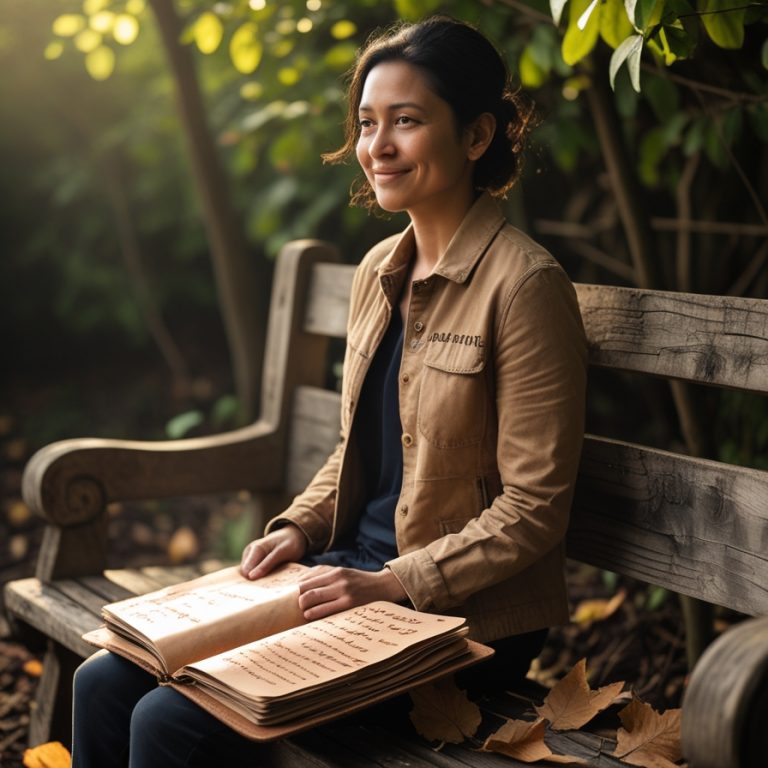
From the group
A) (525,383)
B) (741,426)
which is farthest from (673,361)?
(741,426)

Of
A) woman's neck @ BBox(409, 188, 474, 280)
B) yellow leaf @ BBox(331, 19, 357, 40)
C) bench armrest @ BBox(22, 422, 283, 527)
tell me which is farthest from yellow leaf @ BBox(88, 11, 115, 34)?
woman's neck @ BBox(409, 188, 474, 280)

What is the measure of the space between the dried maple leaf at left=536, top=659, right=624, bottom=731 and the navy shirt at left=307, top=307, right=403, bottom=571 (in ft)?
1.54

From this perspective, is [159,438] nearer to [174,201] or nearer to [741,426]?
[174,201]

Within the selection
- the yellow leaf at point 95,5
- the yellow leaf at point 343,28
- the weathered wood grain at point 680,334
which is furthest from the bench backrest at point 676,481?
the yellow leaf at point 95,5

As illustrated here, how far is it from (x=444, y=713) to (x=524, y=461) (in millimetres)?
477

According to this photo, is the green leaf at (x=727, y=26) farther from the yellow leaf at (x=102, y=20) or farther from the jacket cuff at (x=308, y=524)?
the yellow leaf at (x=102, y=20)

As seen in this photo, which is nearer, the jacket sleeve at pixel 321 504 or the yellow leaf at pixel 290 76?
the jacket sleeve at pixel 321 504

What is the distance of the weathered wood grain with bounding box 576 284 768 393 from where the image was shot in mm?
1985

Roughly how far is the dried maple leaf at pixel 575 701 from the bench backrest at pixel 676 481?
0.98 ft

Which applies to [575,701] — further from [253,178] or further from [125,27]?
[253,178]

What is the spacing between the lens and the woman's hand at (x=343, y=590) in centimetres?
199

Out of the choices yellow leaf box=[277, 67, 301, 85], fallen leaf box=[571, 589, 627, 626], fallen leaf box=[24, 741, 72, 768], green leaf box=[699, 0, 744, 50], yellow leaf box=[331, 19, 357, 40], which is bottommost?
fallen leaf box=[571, 589, 627, 626]

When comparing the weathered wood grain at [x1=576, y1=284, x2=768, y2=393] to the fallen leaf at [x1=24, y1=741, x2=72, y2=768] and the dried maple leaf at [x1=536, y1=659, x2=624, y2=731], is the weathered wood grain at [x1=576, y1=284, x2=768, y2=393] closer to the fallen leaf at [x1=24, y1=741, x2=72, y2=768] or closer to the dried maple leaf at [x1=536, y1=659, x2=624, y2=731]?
the dried maple leaf at [x1=536, y1=659, x2=624, y2=731]

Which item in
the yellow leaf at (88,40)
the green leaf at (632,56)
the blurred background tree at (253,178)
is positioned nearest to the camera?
the green leaf at (632,56)
